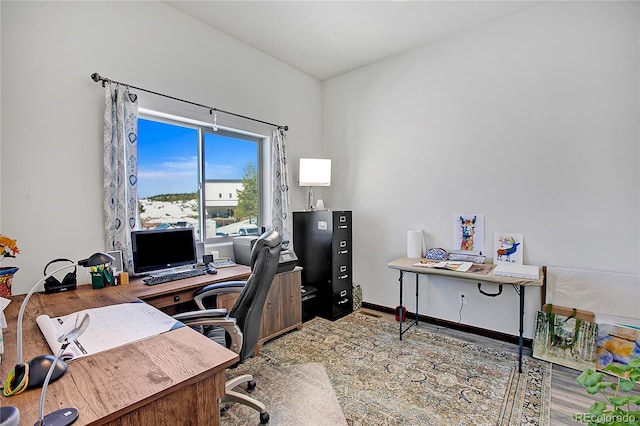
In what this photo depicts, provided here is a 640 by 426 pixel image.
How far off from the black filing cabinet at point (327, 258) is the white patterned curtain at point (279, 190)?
0.90ft

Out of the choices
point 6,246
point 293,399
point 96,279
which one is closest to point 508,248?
point 293,399

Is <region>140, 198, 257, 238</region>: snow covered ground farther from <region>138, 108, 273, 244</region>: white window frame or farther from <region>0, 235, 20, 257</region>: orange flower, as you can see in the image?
<region>0, 235, 20, 257</region>: orange flower

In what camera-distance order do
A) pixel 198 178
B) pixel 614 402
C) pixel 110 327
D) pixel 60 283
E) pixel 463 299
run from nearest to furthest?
pixel 614 402, pixel 110 327, pixel 60 283, pixel 198 178, pixel 463 299

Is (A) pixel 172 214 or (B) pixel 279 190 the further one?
(B) pixel 279 190

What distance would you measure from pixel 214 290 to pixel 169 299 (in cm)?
29

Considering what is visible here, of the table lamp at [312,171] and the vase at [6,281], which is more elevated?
the table lamp at [312,171]

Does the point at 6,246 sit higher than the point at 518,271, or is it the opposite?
the point at 6,246

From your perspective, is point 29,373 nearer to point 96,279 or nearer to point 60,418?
point 60,418

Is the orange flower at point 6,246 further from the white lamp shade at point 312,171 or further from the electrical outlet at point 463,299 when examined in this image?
the electrical outlet at point 463,299

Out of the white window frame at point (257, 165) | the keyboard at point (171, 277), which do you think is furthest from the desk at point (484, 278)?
the keyboard at point (171, 277)

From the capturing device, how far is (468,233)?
302 centimetres

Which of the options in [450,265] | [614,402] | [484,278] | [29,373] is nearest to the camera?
[614,402]

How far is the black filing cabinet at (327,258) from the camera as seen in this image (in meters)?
3.37

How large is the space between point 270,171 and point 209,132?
2.57ft
